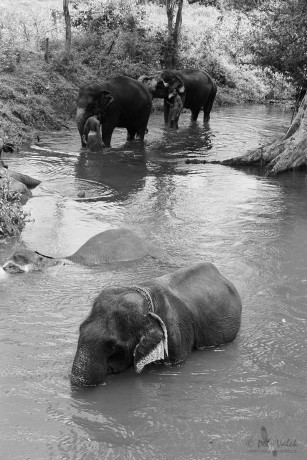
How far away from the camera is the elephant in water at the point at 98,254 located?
824cm

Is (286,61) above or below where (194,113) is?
above

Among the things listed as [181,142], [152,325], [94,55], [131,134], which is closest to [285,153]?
[181,142]

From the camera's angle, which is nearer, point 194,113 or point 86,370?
point 86,370

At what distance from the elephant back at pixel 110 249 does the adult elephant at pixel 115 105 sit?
7.28 metres

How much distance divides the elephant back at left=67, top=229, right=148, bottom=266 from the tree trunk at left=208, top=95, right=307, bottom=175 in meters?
6.50

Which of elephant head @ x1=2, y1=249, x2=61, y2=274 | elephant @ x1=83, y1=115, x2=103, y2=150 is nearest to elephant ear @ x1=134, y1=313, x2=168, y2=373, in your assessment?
elephant head @ x1=2, y1=249, x2=61, y2=274

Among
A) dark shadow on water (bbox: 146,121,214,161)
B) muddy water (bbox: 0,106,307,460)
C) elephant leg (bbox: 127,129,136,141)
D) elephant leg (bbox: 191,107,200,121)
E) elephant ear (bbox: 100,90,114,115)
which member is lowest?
muddy water (bbox: 0,106,307,460)

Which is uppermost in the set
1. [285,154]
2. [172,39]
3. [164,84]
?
[172,39]

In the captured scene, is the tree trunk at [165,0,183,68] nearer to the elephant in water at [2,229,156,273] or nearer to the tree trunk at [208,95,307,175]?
the tree trunk at [208,95,307,175]

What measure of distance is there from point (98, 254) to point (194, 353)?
8.92 ft

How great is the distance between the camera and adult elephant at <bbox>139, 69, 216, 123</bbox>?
68.1ft

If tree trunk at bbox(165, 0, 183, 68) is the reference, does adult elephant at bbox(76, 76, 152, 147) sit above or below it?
below

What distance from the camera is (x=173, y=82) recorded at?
68.7 ft

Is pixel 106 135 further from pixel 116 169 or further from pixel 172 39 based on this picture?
pixel 172 39
